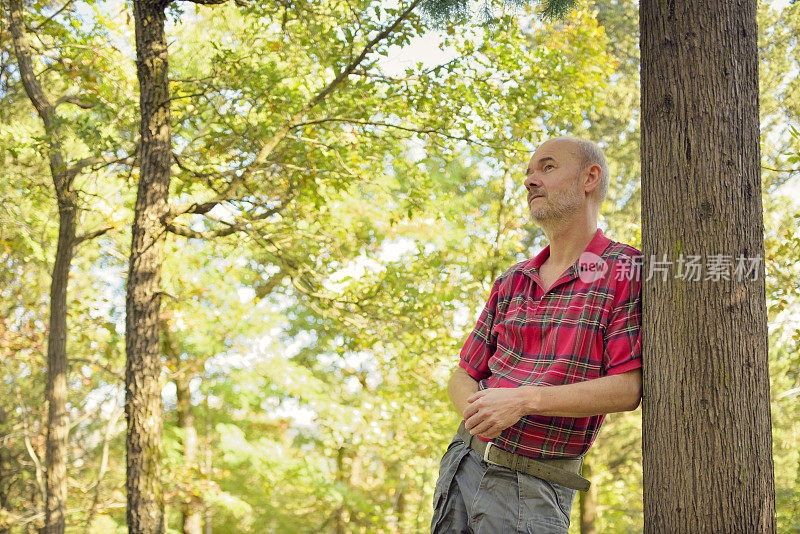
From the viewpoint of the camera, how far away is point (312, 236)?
19.3ft

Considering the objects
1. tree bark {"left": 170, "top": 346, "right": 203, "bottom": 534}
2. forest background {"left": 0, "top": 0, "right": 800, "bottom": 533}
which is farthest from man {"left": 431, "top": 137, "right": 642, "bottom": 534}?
tree bark {"left": 170, "top": 346, "right": 203, "bottom": 534}

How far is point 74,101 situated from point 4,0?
1.23 metres

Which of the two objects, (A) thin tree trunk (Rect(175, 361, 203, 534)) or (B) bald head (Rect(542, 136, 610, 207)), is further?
(A) thin tree trunk (Rect(175, 361, 203, 534))

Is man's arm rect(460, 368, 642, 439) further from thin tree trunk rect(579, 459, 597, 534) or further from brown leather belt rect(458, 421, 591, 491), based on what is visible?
thin tree trunk rect(579, 459, 597, 534)

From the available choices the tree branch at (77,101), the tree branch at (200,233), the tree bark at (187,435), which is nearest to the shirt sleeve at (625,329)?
the tree branch at (200,233)

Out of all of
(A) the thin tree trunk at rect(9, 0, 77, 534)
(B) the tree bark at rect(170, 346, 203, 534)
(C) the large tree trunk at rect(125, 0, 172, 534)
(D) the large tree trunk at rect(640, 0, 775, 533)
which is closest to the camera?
(D) the large tree trunk at rect(640, 0, 775, 533)

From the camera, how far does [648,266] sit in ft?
6.03

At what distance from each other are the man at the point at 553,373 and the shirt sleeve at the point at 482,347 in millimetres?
72

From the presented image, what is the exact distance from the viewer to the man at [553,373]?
5.79 feet

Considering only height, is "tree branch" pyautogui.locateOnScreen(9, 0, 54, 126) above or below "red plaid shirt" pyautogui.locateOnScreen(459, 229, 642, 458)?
above

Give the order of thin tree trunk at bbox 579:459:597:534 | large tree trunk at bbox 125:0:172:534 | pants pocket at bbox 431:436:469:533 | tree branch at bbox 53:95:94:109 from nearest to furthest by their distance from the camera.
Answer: pants pocket at bbox 431:436:469:533
large tree trunk at bbox 125:0:172:534
tree branch at bbox 53:95:94:109
thin tree trunk at bbox 579:459:597:534

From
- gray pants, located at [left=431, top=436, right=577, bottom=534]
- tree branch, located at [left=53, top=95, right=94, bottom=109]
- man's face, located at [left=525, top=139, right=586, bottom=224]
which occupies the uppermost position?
tree branch, located at [left=53, top=95, right=94, bottom=109]

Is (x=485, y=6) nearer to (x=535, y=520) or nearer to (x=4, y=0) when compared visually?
A: (x=535, y=520)

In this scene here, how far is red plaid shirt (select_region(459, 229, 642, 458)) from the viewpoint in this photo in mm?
1842
